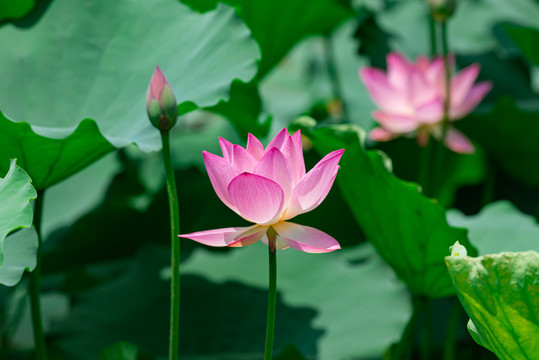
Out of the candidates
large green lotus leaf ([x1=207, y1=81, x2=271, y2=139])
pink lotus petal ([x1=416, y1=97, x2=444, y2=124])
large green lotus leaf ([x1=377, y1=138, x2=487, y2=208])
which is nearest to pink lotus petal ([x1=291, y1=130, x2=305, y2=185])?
large green lotus leaf ([x1=207, y1=81, x2=271, y2=139])

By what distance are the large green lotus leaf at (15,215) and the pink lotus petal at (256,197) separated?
211 mm

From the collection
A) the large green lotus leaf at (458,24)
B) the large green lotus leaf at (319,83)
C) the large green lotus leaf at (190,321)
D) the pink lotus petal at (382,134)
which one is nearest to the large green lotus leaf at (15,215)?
the large green lotus leaf at (190,321)

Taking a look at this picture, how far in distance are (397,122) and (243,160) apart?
785 millimetres

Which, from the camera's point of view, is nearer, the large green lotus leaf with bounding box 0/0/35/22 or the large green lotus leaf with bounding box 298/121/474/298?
the large green lotus leaf with bounding box 298/121/474/298

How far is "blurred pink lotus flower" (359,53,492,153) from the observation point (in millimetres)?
1368

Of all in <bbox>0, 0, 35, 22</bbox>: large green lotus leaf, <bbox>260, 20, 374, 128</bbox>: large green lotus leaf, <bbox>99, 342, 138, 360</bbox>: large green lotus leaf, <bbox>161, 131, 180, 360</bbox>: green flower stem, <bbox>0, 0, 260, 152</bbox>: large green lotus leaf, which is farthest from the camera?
<bbox>260, 20, 374, 128</bbox>: large green lotus leaf

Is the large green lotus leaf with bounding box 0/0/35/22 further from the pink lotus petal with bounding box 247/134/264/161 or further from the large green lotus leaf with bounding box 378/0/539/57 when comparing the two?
the large green lotus leaf with bounding box 378/0/539/57

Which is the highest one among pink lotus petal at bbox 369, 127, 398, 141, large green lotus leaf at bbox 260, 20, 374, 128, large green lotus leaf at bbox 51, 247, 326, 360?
pink lotus petal at bbox 369, 127, 398, 141

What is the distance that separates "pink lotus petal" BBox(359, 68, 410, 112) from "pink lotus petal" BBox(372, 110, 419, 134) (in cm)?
4

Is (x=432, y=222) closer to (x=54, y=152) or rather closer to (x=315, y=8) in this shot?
(x=54, y=152)

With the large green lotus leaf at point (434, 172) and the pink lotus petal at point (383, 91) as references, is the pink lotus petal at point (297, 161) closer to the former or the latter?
the pink lotus petal at point (383, 91)

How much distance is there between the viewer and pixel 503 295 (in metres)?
0.63

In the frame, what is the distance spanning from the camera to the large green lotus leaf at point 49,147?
781 mm

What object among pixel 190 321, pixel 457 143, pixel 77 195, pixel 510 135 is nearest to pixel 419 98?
pixel 457 143
